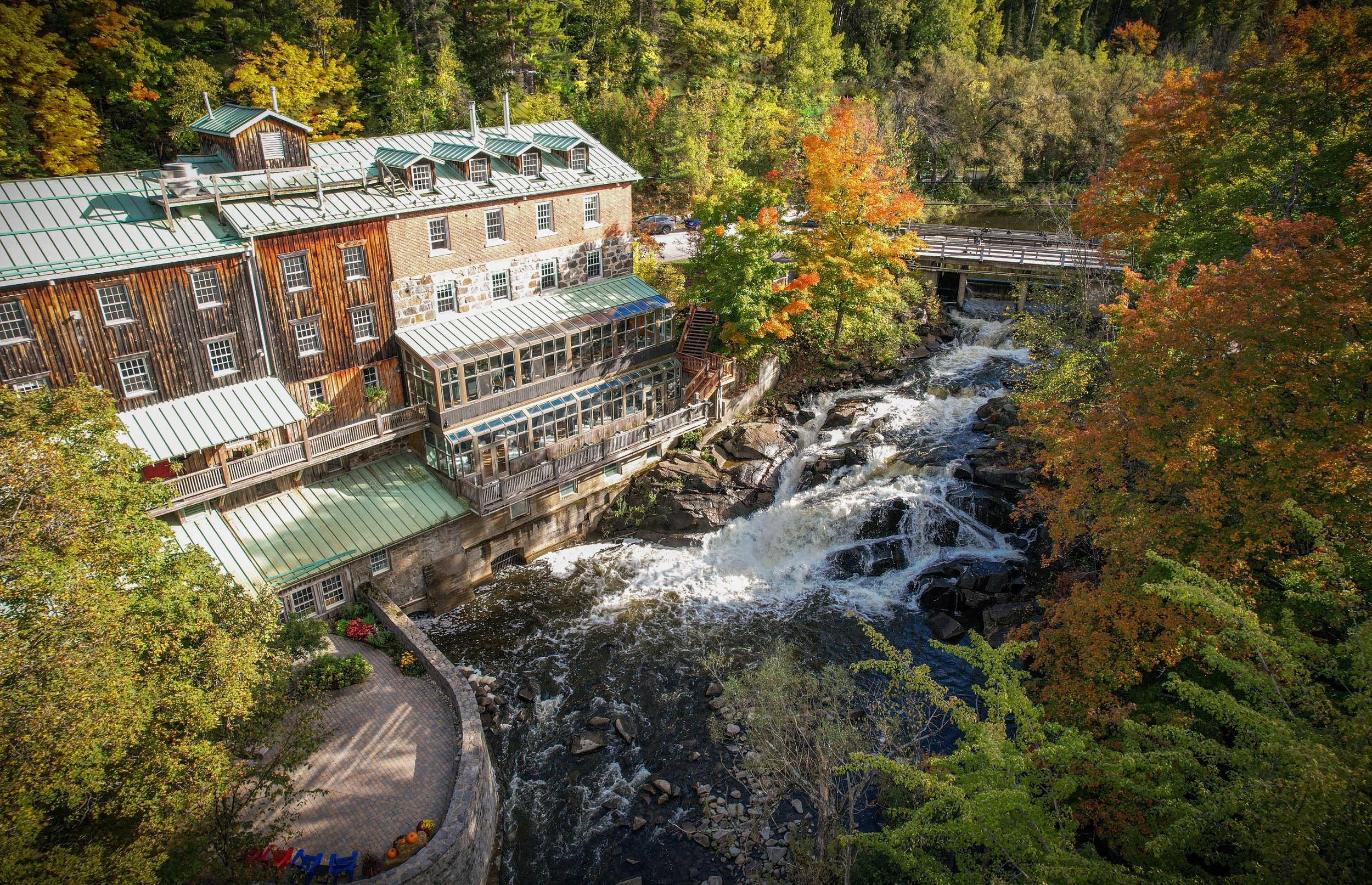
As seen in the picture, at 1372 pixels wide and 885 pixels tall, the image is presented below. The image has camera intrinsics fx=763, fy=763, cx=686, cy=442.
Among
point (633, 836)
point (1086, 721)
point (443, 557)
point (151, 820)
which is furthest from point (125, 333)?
point (1086, 721)

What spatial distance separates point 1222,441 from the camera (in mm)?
19391

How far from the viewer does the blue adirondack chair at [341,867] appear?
16594 mm

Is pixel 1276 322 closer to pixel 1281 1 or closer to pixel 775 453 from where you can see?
pixel 775 453

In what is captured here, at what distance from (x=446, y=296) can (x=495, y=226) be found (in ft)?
10.9

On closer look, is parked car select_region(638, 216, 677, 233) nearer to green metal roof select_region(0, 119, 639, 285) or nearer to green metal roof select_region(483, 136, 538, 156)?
green metal roof select_region(483, 136, 538, 156)

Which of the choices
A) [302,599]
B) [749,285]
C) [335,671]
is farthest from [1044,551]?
[302,599]

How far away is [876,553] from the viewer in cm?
2981

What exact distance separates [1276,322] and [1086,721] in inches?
418

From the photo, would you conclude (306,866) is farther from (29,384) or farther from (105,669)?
(29,384)

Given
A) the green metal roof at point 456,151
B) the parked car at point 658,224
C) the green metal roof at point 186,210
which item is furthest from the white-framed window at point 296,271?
the parked car at point 658,224

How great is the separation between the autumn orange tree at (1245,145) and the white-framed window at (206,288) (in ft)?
112

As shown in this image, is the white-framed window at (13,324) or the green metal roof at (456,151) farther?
the green metal roof at (456,151)

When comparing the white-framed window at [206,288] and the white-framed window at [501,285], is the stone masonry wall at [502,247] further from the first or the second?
the white-framed window at [206,288]

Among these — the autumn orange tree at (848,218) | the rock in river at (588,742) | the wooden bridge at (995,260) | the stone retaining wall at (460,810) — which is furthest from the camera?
the wooden bridge at (995,260)
